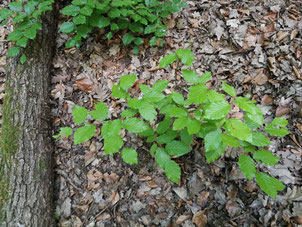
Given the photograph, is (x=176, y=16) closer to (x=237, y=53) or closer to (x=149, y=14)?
(x=149, y=14)

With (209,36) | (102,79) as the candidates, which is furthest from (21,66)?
(209,36)

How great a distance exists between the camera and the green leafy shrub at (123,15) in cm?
249

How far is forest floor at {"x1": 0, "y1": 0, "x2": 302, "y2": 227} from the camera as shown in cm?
215

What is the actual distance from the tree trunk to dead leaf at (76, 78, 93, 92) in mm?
412

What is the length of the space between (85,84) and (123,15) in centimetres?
103

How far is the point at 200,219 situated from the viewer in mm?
2139

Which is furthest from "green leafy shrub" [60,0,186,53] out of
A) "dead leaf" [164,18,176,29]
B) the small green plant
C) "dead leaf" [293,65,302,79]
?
"dead leaf" [293,65,302,79]

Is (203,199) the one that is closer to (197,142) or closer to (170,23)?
(197,142)

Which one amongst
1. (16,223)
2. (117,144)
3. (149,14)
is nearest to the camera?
(117,144)

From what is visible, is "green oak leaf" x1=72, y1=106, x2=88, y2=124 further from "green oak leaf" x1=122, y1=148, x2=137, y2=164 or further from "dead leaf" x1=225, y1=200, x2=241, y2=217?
"dead leaf" x1=225, y1=200, x2=241, y2=217

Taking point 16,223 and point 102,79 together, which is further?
point 102,79

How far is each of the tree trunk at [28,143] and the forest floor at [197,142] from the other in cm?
18

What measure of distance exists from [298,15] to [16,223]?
407 centimetres

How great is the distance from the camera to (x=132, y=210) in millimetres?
2328
